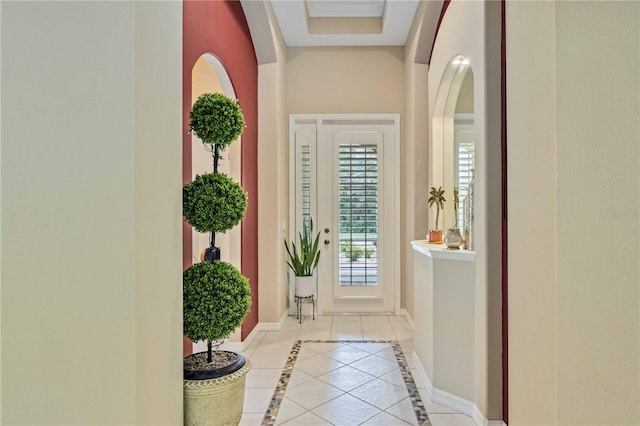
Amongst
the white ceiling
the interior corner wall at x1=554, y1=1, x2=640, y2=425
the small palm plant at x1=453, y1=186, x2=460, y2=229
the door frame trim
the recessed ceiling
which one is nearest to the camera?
the interior corner wall at x1=554, y1=1, x2=640, y2=425

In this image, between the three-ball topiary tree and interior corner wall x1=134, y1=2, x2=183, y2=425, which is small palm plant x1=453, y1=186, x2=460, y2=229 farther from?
interior corner wall x1=134, y1=2, x2=183, y2=425

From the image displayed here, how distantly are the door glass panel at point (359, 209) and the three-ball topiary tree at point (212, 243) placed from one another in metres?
2.87

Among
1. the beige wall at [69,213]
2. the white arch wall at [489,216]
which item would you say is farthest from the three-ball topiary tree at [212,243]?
the white arch wall at [489,216]

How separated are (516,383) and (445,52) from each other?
2.40 meters

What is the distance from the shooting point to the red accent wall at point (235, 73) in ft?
8.07

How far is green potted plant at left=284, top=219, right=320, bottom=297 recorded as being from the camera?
14.9 ft

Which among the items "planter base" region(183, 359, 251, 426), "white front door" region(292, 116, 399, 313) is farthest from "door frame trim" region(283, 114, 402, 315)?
"planter base" region(183, 359, 251, 426)

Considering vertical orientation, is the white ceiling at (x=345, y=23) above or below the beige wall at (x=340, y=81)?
above

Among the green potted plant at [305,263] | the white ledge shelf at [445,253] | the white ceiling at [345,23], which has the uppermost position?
the white ceiling at [345,23]

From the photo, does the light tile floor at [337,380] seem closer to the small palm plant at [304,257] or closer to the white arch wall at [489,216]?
the white arch wall at [489,216]

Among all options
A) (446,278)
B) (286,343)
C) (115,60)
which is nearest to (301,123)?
(286,343)

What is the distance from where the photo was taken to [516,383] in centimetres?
168

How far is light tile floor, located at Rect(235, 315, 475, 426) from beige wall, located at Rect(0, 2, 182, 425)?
4.28 feet

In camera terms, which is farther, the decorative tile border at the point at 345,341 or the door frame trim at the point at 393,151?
the door frame trim at the point at 393,151
